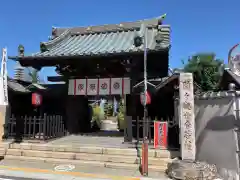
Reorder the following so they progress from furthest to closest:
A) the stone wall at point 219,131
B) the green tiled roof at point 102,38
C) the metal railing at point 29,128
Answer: the green tiled roof at point 102,38 < the metal railing at point 29,128 < the stone wall at point 219,131

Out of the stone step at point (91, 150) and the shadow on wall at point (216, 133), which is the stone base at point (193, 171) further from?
the stone step at point (91, 150)

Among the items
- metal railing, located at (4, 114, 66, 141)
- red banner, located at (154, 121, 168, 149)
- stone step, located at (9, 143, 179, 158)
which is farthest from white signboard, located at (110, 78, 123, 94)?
metal railing, located at (4, 114, 66, 141)

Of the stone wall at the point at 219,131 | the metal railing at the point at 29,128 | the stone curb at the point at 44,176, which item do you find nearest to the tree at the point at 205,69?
the stone wall at the point at 219,131

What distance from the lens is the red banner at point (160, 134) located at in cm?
976

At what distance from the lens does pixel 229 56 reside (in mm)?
8156

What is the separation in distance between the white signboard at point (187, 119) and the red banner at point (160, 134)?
65.1 inches

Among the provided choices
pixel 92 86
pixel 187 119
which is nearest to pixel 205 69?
pixel 92 86

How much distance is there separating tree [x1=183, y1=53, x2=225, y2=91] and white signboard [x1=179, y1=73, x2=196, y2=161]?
1602cm

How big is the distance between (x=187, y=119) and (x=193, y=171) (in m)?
1.98

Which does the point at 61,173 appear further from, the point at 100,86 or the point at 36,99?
the point at 100,86

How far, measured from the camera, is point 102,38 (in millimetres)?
16078

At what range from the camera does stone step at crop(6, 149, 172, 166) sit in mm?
8727

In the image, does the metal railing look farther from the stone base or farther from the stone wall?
the stone wall

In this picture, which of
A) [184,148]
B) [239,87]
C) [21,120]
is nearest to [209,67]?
[239,87]
